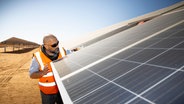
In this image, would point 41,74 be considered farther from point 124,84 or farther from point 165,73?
point 165,73

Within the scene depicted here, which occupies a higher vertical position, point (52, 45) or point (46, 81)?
point (52, 45)

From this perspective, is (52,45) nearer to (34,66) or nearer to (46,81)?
(34,66)

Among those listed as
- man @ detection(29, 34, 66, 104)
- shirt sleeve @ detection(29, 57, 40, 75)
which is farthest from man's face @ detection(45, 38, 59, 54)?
shirt sleeve @ detection(29, 57, 40, 75)

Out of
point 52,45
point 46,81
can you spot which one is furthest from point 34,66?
point 52,45

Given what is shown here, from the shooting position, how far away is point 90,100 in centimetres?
321

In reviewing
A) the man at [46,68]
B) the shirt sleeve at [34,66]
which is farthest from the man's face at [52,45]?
the shirt sleeve at [34,66]

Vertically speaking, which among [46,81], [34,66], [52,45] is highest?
[52,45]

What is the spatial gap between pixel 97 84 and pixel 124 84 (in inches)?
32.1

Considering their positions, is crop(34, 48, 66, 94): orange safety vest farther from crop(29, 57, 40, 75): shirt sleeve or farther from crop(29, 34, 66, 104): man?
crop(29, 57, 40, 75): shirt sleeve

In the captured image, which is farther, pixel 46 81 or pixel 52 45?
pixel 46 81

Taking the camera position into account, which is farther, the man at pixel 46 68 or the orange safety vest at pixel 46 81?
the orange safety vest at pixel 46 81

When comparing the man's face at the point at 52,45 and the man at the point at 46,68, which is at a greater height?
the man's face at the point at 52,45

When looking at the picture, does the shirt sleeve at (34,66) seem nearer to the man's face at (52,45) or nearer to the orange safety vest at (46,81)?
the orange safety vest at (46,81)

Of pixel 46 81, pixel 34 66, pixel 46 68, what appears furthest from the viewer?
pixel 46 81
